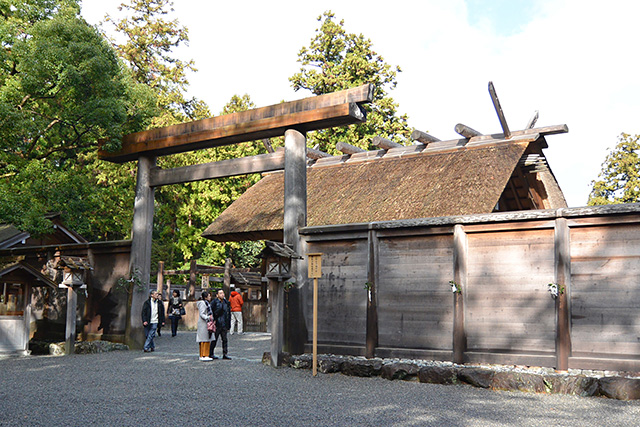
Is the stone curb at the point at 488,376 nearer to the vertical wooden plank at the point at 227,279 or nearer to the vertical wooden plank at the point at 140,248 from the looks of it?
the vertical wooden plank at the point at 140,248

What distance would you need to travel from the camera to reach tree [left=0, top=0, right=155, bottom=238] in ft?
40.3

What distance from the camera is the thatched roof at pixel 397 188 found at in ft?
48.0

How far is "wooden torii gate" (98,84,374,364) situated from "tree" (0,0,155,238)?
103 cm

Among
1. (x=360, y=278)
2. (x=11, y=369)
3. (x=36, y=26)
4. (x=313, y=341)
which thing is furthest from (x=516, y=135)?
(x=11, y=369)

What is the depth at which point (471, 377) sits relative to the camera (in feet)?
28.3

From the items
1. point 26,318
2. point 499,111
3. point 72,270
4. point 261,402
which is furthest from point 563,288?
point 26,318

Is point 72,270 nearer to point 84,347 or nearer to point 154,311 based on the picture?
point 84,347

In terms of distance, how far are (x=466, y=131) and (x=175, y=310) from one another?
38.1 ft

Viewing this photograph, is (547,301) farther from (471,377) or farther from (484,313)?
(471,377)

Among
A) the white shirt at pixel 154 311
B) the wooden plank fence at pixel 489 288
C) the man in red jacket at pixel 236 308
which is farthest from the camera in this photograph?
the man in red jacket at pixel 236 308

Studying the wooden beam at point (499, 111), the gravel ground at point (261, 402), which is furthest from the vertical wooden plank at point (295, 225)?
the wooden beam at point (499, 111)

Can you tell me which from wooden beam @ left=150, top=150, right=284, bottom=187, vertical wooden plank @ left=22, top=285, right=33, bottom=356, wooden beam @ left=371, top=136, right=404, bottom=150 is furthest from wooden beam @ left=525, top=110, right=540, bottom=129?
vertical wooden plank @ left=22, top=285, right=33, bottom=356

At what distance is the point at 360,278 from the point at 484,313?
2271mm

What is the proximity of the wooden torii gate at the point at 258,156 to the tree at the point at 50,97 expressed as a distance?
1034 millimetres
